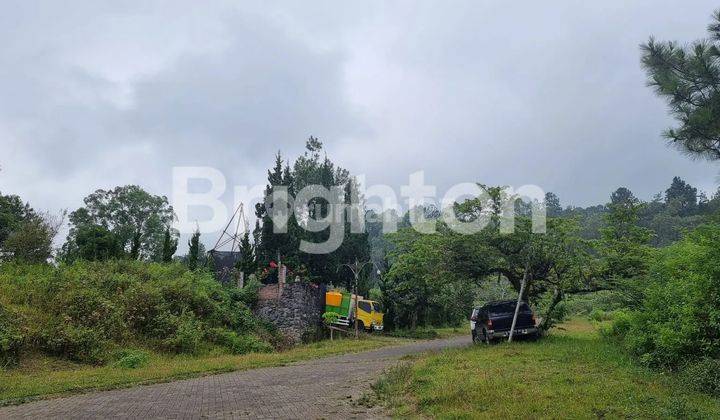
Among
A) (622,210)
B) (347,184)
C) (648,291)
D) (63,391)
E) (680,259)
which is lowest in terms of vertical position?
(63,391)

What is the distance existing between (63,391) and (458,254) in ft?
39.4

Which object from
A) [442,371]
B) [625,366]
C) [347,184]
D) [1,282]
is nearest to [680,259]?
[625,366]

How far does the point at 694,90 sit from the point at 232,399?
11624 millimetres

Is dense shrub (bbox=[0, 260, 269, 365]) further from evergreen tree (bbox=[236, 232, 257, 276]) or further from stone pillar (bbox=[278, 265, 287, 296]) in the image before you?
evergreen tree (bbox=[236, 232, 257, 276])

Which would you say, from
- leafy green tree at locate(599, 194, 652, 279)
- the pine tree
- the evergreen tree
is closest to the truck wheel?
leafy green tree at locate(599, 194, 652, 279)

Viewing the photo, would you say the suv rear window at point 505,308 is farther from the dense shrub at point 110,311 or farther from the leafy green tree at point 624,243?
the dense shrub at point 110,311

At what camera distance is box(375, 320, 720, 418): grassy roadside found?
6.50 metres

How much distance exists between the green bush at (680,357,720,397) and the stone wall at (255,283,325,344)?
16.5 meters

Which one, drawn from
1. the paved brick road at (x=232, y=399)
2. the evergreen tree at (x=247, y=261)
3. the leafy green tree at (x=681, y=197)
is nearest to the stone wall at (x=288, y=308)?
the evergreen tree at (x=247, y=261)

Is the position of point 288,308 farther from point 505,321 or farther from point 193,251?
point 505,321

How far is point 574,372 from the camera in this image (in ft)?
31.0

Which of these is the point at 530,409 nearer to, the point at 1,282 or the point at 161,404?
the point at 161,404

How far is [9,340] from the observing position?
1308cm

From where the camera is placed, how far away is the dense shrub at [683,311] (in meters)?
8.43
